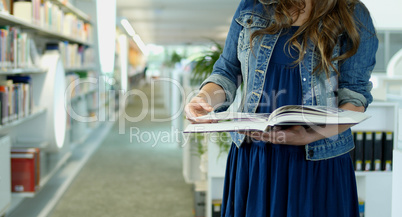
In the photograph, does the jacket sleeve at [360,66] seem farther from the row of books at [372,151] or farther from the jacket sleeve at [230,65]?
the row of books at [372,151]

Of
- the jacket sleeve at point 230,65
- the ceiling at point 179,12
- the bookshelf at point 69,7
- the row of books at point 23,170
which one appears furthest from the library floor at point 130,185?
the ceiling at point 179,12

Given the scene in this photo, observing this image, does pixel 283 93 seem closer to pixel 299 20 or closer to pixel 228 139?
pixel 299 20

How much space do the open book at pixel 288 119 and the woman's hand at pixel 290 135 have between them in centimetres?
4

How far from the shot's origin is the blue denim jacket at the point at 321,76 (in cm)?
105

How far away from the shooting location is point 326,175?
1.04 m

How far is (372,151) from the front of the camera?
249cm

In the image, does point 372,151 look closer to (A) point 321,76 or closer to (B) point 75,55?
(A) point 321,76

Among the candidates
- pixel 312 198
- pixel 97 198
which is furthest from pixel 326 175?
pixel 97 198

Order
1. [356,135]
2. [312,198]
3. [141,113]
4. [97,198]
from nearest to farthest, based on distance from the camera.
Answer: [312,198]
[356,135]
[97,198]
[141,113]

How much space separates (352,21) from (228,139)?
5.08ft

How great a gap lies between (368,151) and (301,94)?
5.31 ft

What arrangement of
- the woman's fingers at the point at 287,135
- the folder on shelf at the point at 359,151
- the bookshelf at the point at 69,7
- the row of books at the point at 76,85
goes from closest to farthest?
the woman's fingers at the point at 287,135 → the folder on shelf at the point at 359,151 → the bookshelf at the point at 69,7 → the row of books at the point at 76,85

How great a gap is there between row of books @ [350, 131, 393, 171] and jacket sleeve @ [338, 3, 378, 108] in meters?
1.51

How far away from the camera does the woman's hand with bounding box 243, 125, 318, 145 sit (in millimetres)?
960
